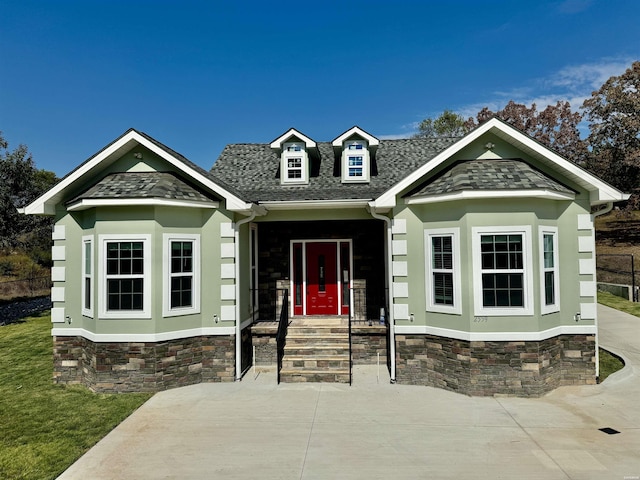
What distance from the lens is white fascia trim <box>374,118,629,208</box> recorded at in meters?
8.56

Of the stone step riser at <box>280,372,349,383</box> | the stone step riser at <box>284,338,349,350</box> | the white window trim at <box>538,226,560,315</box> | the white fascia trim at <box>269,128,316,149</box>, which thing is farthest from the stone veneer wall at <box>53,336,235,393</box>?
the white window trim at <box>538,226,560,315</box>

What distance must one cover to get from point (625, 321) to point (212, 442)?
51.1ft

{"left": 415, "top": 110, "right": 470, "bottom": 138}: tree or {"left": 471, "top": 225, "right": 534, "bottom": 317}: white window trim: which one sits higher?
{"left": 415, "top": 110, "right": 470, "bottom": 138}: tree

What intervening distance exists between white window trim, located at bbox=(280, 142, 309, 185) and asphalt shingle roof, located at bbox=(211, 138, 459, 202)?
0.76ft

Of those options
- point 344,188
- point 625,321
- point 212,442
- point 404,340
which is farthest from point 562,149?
point 212,442

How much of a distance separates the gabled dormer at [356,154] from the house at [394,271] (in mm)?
2584

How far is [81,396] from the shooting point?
8539 millimetres

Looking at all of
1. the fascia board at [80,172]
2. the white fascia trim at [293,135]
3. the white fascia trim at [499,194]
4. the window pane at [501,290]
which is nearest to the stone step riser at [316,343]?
the window pane at [501,290]

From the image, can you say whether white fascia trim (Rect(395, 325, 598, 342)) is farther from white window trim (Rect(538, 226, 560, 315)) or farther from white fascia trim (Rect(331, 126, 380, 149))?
white fascia trim (Rect(331, 126, 380, 149))

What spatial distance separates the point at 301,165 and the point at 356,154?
1.84 m

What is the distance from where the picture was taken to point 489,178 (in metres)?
8.52

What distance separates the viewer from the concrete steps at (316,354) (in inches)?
365

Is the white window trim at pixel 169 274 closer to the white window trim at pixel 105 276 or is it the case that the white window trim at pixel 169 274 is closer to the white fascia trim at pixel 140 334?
the white window trim at pixel 105 276

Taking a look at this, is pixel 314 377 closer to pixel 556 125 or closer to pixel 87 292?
pixel 87 292
